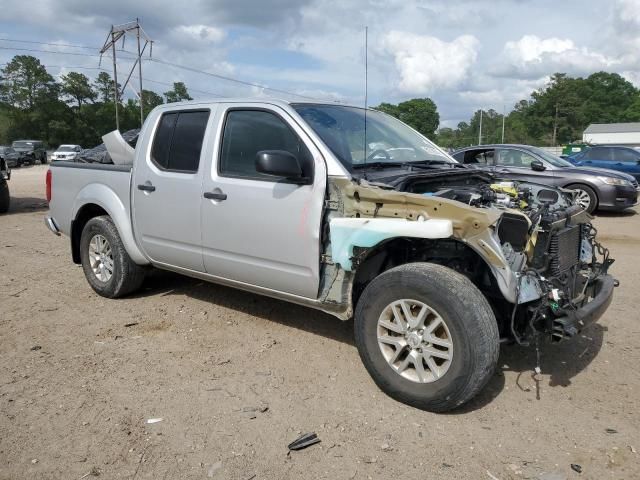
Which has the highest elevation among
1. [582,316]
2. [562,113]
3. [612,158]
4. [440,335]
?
[562,113]

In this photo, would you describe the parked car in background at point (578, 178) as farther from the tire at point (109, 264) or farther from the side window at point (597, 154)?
the tire at point (109, 264)

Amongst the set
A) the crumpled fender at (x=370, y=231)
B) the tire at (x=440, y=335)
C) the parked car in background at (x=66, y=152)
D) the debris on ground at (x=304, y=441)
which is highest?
the parked car in background at (x=66, y=152)

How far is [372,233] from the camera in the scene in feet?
11.2

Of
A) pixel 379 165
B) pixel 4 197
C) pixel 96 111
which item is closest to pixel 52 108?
pixel 96 111

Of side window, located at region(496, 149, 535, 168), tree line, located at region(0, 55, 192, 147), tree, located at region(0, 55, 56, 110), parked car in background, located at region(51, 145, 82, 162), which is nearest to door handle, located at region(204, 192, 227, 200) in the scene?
side window, located at region(496, 149, 535, 168)

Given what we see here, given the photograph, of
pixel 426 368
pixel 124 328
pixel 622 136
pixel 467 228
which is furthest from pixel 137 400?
pixel 622 136

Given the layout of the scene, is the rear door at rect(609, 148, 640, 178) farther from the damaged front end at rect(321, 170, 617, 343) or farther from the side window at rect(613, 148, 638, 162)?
the damaged front end at rect(321, 170, 617, 343)

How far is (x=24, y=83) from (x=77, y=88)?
6.14 m

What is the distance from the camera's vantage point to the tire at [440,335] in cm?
311

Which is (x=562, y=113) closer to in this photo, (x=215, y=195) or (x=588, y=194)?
(x=588, y=194)

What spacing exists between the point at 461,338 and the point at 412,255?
30.3 inches

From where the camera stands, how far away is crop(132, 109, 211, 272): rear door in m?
4.51

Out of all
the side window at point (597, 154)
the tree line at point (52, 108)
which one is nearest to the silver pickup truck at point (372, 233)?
the side window at point (597, 154)

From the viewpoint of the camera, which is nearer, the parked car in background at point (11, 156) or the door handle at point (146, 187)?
the door handle at point (146, 187)
